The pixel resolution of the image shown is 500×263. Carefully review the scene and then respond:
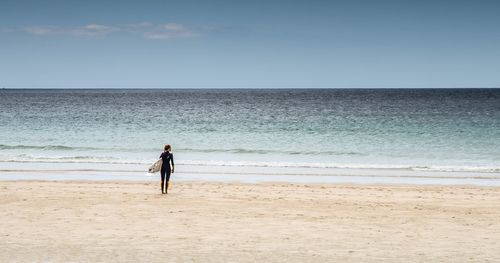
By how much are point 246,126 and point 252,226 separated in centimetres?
3915

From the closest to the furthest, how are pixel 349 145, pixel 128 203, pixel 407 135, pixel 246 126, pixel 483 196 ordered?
pixel 128 203, pixel 483 196, pixel 349 145, pixel 407 135, pixel 246 126

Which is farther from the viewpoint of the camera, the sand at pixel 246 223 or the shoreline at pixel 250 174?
the shoreline at pixel 250 174

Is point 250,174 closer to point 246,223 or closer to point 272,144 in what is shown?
point 246,223

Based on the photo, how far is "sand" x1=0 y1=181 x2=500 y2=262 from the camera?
10.6 m

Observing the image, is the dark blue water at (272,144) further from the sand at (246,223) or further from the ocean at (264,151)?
the sand at (246,223)

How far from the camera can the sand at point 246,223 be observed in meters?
10.6

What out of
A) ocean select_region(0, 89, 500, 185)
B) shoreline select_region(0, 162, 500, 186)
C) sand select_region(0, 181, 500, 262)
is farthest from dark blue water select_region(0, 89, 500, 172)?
sand select_region(0, 181, 500, 262)

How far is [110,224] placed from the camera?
1292 cm

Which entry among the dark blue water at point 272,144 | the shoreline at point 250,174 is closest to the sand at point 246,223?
the shoreline at point 250,174

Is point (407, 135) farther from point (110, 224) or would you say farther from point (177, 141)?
point (110, 224)

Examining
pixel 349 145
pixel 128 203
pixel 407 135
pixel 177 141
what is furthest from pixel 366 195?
pixel 407 135

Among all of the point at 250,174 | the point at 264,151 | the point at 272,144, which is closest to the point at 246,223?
the point at 250,174

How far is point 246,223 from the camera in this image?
43.2ft

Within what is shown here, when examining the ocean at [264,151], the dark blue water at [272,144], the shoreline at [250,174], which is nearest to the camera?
the shoreline at [250,174]
